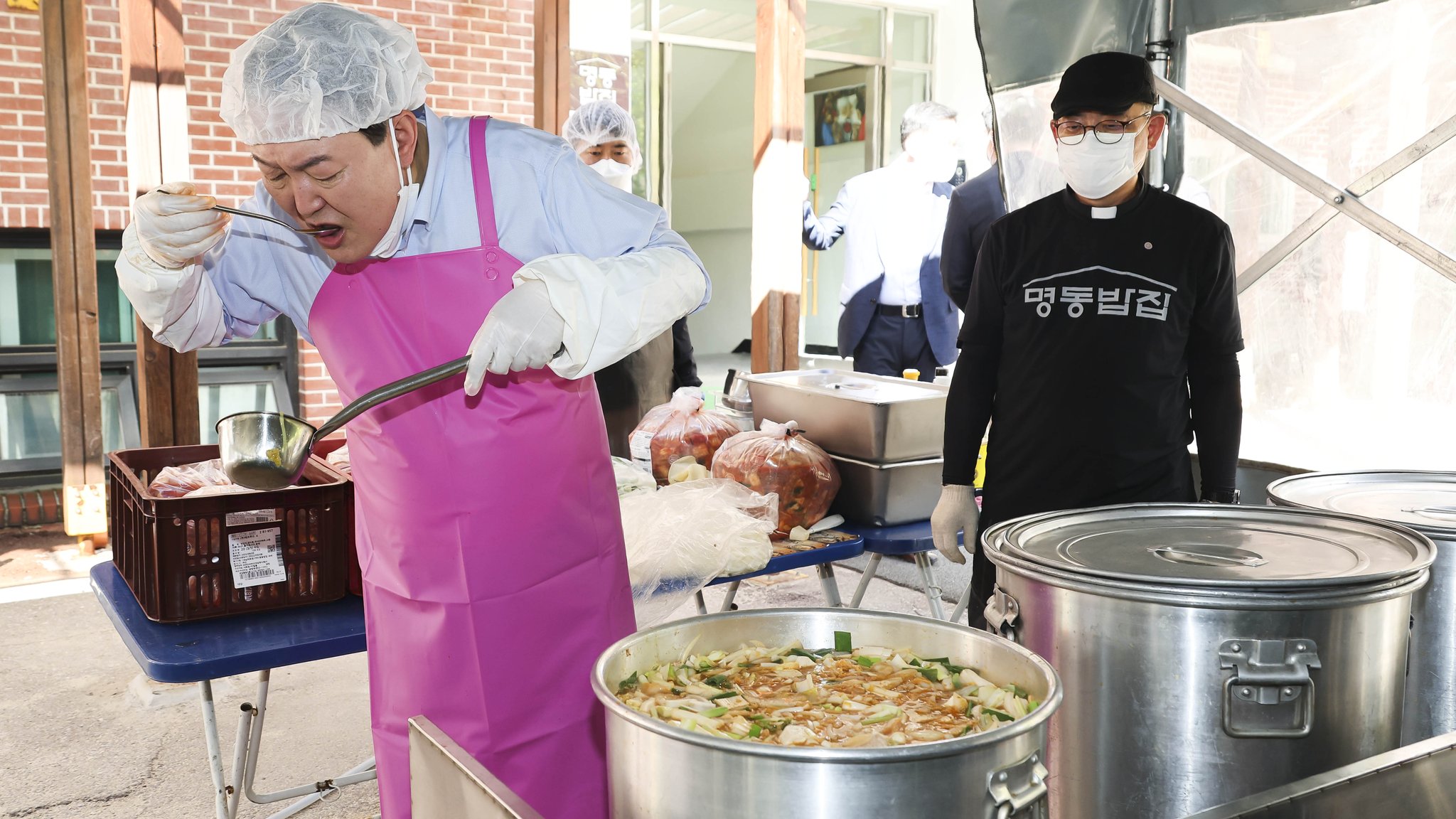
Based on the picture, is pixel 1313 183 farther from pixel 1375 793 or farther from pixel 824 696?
pixel 824 696

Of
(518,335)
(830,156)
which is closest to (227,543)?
(518,335)

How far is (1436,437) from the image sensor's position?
2648 millimetres

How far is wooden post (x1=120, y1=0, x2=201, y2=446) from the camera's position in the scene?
4168 millimetres

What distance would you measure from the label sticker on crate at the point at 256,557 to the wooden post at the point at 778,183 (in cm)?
324

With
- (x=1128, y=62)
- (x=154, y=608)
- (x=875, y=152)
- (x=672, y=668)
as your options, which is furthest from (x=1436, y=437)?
(x=875, y=152)

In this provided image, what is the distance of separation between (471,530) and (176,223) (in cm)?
63

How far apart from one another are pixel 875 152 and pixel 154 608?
30.0 feet

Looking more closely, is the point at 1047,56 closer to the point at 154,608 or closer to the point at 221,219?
the point at 221,219

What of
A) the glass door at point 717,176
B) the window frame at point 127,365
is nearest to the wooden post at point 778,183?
the window frame at point 127,365

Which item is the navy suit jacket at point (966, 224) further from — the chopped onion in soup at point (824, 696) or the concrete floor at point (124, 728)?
the chopped onion in soup at point (824, 696)

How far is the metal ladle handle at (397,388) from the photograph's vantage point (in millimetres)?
1340

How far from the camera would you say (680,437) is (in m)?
2.92

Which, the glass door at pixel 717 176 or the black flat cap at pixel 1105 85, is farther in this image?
the glass door at pixel 717 176

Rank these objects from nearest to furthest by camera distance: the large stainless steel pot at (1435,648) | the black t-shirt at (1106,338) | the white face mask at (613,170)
Answer: the large stainless steel pot at (1435,648)
the black t-shirt at (1106,338)
the white face mask at (613,170)
